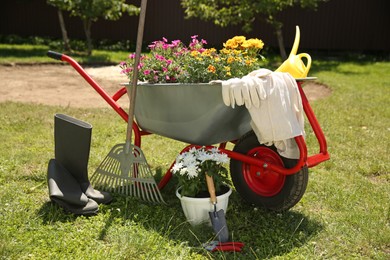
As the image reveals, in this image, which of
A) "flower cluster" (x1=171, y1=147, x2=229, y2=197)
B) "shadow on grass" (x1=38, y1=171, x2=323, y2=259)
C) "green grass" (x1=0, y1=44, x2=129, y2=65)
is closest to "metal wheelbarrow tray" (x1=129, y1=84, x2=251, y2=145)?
"flower cluster" (x1=171, y1=147, x2=229, y2=197)

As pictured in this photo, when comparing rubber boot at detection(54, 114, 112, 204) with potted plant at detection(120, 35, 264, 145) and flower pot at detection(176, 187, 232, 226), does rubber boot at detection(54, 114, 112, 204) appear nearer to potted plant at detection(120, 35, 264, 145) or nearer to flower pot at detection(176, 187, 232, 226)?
potted plant at detection(120, 35, 264, 145)

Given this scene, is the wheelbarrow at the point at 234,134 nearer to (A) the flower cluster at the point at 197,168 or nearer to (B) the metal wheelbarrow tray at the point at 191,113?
(B) the metal wheelbarrow tray at the point at 191,113

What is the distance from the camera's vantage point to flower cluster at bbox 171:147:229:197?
296 cm

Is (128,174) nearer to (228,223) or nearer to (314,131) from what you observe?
(228,223)

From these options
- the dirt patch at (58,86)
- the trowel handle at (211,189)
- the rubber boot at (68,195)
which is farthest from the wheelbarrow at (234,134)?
the dirt patch at (58,86)

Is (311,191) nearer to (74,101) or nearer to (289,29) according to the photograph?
(74,101)

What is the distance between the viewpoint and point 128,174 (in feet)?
10.8

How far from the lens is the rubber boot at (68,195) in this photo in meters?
3.01

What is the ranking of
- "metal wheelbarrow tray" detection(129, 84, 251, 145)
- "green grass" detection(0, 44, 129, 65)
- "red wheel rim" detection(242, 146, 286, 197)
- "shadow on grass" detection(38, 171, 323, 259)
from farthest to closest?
"green grass" detection(0, 44, 129, 65) → "red wheel rim" detection(242, 146, 286, 197) → "metal wheelbarrow tray" detection(129, 84, 251, 145) → "shadow on grass" detection(38, 171, 323, 259)

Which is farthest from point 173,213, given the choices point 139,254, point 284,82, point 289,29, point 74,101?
point 289,29

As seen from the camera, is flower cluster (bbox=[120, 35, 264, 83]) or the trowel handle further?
flower cluster (bbox=[120, 35, 264, 83])

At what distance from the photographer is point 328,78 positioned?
8.84 m

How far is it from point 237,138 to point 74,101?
13.4 ft

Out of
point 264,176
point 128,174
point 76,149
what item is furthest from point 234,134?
point 76,149
